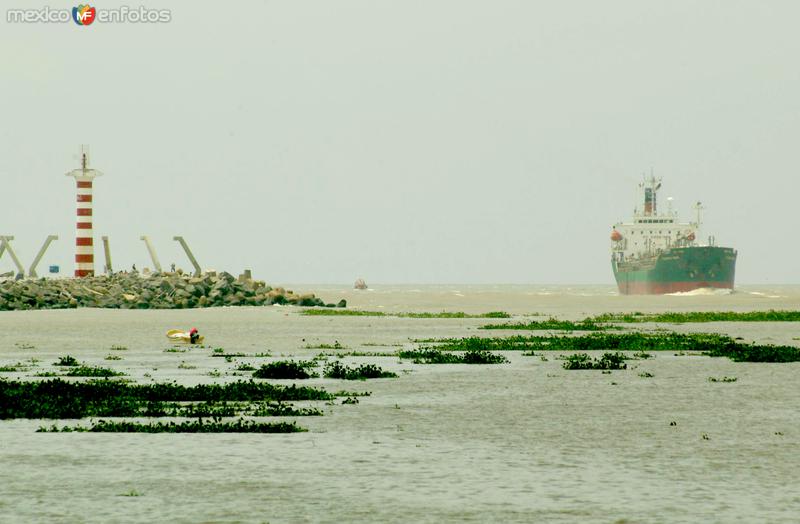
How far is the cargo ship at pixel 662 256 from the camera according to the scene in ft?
490

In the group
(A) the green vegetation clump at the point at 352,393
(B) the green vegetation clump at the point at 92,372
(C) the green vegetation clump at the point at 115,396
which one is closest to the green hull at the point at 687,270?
(B) the green vegetation clump at the point at 92,372

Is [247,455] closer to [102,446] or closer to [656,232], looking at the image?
[102,446]

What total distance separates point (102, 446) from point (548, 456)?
621 centimetres

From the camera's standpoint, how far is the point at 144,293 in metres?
87.8

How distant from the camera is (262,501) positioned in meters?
13.0

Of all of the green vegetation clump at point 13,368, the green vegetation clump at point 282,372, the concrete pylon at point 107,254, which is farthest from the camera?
the concrete pylon at point 107,254

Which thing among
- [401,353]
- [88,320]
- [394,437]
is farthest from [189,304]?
[394,437]

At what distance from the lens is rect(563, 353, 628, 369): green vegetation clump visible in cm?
3197

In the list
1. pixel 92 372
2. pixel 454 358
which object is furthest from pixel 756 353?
pixel 92 372

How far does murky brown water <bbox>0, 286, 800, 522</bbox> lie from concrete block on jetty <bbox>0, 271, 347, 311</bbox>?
2344 inches

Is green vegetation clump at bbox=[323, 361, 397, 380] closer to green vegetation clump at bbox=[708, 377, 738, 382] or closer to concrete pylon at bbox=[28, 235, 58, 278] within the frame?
green vegetation clump at bbox=[708, 377, 738, 382]

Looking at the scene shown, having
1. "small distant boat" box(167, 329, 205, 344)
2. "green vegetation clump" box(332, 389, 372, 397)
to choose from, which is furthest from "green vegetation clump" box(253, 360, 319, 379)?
"small distant boat" box(167, 329, 205, 344)

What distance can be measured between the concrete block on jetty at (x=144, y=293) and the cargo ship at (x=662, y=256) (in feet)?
217

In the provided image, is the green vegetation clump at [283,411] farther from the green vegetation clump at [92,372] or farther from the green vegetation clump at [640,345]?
the green vegetation clump at [640,345]
